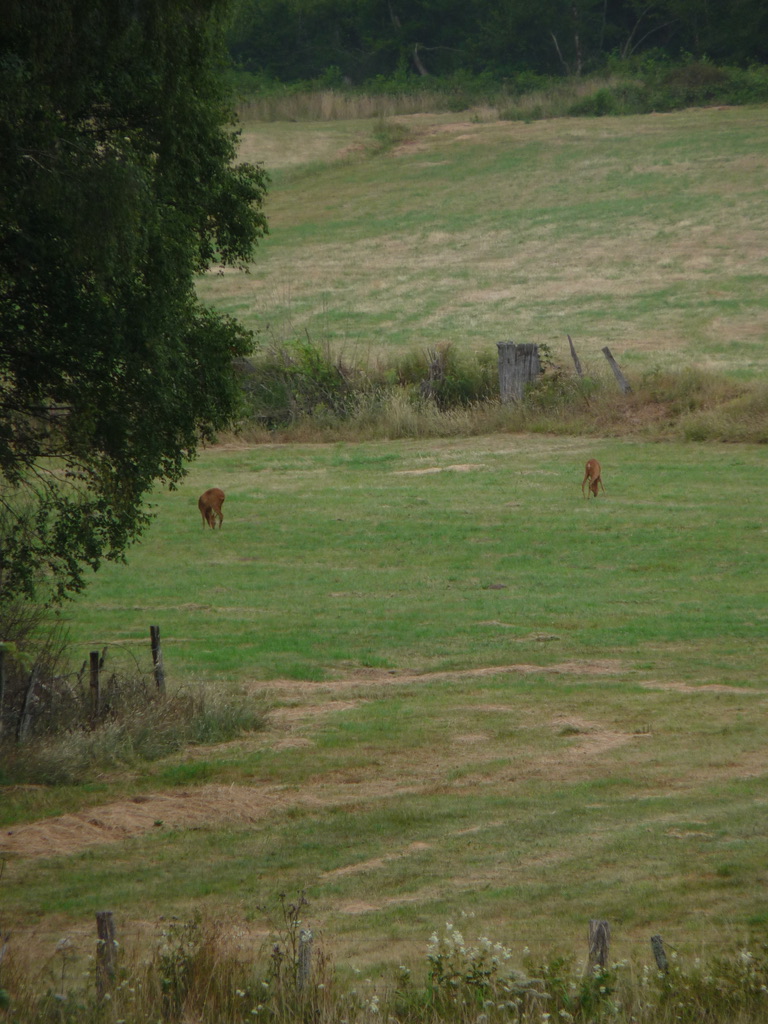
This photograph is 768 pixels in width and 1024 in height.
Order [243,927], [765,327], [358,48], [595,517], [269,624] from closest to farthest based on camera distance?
[243,927] → [269,624] → [595,517] → [765,327] → [358,48]

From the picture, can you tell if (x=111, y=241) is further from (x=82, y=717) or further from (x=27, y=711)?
(x=82, y=717)

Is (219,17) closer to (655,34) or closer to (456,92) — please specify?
(456,92)

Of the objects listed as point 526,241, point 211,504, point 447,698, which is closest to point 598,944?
point 447,698

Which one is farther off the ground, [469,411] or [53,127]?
[53,127]

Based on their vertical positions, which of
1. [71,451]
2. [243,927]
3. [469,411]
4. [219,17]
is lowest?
[469,411]

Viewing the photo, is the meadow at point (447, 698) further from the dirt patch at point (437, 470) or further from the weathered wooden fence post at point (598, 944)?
the weathered wooden fence post at point (598, 944)

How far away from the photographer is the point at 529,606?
63.4ft

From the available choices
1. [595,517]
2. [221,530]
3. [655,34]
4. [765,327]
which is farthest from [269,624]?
[655,34]

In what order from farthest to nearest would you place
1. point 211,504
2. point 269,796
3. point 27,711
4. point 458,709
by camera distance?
point 211,504
point 458,709
point 27,711
point 269,796

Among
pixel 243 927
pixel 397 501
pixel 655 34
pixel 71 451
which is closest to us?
pixel 243 927

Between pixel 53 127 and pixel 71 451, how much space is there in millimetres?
2810

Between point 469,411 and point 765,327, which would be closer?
point 469,411

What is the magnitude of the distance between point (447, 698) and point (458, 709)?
48 centimetres

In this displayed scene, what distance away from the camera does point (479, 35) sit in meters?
95.9
